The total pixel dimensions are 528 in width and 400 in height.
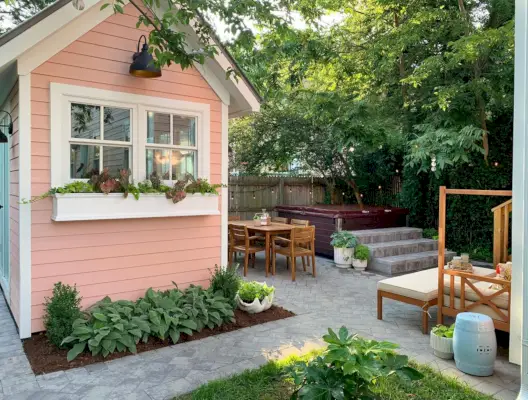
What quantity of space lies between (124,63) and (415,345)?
14.7ft

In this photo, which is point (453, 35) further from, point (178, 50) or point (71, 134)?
point (71, 134)

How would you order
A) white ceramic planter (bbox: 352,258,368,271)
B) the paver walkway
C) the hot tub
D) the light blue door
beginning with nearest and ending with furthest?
the paver walkway → the light blue door → white ceramic planter (bbox: 352,258,368,271) → the hot tub

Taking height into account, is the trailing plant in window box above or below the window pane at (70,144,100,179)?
below

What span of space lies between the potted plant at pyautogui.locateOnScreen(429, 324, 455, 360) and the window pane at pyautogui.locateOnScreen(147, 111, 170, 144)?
3.68 meters

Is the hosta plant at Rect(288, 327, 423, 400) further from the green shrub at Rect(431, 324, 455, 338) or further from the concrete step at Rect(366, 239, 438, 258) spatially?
the concrete step at Rect(366, 239, 438, 258)

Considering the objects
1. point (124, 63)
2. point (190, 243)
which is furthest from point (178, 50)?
point (190, 243)

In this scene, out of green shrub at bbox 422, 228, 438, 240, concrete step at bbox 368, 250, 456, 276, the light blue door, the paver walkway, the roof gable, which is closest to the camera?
the paver walkway

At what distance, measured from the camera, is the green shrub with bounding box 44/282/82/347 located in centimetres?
370

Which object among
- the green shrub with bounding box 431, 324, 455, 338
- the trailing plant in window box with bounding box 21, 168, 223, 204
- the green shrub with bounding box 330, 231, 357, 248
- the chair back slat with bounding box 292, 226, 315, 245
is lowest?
the green shrub with bounding box 431, 324, 455, 338

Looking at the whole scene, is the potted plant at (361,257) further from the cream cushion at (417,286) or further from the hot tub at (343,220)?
the cream cushion at (417,286)

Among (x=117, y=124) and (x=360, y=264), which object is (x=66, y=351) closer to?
(x=117, y=124)

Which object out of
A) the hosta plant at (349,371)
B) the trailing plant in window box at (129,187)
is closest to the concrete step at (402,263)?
the trailing plant in window box at (129,187)

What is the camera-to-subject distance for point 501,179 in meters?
8.18

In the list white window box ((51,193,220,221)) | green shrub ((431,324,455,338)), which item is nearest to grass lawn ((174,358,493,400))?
green shrub ((431,324,455,338))
